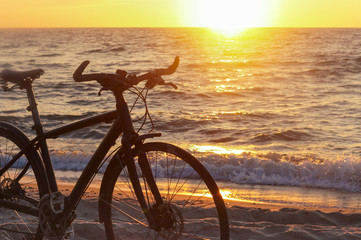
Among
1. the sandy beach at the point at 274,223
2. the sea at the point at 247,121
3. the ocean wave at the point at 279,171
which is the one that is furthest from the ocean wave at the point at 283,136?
the sandy beach at the point at 274,223

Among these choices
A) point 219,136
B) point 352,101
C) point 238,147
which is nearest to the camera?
point 238,147

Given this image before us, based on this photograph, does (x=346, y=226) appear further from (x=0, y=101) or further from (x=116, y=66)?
(x=116, y=66)

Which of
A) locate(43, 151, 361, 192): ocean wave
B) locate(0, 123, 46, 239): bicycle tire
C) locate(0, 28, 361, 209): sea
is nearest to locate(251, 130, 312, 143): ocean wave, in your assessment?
locate(0, 28, 361, 209): sea

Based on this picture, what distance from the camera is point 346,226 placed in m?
4.84

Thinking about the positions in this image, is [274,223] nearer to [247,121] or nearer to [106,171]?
[106,171]

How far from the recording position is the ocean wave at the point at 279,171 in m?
7.48

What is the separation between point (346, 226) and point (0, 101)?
15415 millimetres

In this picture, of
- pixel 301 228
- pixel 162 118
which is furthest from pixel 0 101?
pixel 301 228

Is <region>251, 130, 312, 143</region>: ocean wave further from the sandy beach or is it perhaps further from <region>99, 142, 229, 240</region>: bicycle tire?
the sandy beach

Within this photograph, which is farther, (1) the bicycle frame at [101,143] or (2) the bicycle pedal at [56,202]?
(2) the bicycle pedal at [56,202]

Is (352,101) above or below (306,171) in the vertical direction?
above

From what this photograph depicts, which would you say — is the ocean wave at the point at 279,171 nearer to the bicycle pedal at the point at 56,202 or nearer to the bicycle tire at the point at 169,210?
the bicycle tire at the point at 169,210

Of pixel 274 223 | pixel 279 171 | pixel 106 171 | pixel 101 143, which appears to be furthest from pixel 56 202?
pixel 279 171

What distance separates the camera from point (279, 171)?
8047mm
